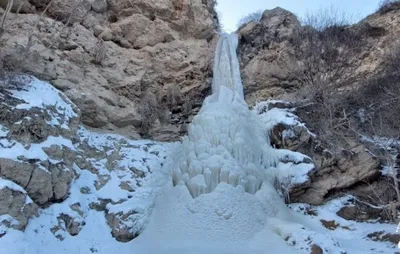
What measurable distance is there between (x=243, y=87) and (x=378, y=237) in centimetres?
659

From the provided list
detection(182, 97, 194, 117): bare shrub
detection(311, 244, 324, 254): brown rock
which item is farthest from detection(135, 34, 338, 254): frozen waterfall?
detection(182, 97, 194, 117): bare shrub

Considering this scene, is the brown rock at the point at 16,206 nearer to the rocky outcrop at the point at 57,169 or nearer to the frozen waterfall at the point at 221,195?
the rocky outcrop at the point at 57,169

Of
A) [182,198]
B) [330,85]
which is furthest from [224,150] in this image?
[330,85]

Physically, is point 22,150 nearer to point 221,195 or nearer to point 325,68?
point 221,195

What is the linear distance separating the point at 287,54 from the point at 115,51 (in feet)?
19.2

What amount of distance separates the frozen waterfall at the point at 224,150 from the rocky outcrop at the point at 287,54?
6.85ft

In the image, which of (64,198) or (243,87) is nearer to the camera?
(64,198)

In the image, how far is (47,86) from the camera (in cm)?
858

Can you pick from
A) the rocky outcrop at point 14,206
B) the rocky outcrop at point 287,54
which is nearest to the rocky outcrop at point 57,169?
the rocky outcrop at point 14,206

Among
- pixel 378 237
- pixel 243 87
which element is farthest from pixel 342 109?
pixel 378 237

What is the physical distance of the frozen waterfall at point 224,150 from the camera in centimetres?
823

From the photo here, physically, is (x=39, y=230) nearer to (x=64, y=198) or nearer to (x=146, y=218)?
(x=64, y=198)

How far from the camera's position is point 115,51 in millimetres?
11789

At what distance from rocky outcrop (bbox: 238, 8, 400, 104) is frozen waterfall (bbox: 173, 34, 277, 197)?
209 centimetres
